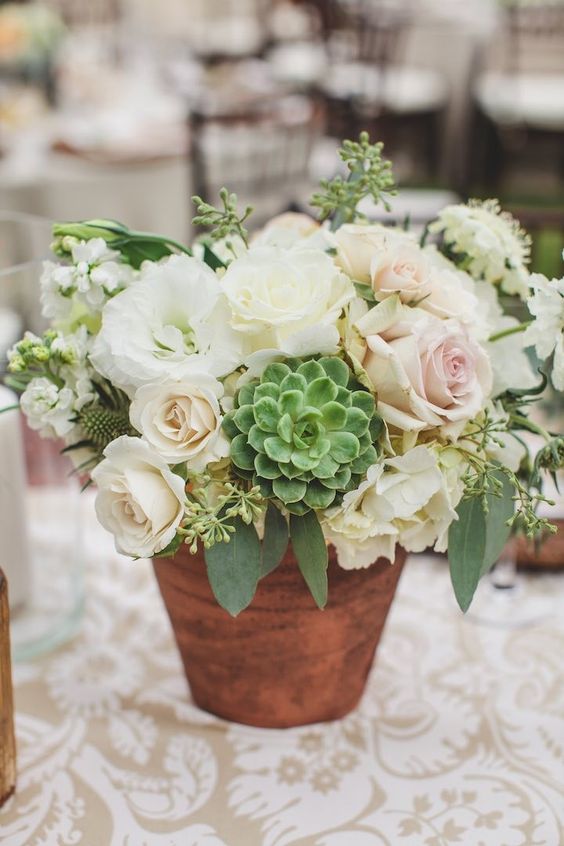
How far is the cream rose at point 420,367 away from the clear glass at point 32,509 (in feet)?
1.05

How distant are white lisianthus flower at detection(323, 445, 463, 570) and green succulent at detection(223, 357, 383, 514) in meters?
0.01

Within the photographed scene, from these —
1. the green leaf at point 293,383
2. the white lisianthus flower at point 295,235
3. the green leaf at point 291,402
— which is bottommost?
the green leaf at point 291,402

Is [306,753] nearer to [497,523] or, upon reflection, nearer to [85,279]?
[497,523]

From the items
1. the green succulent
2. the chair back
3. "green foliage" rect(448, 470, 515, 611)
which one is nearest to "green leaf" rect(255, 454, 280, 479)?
the green succulent

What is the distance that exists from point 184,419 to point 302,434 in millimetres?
77

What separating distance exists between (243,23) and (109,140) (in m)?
3.65

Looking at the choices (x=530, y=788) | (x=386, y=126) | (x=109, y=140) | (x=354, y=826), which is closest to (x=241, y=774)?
(x=354, y=826)

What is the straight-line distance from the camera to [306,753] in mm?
750

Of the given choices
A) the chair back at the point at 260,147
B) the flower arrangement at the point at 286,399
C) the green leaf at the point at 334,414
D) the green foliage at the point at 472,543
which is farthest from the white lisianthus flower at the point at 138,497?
the chair back at the point at 260,147

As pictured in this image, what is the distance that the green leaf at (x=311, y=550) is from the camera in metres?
0.60

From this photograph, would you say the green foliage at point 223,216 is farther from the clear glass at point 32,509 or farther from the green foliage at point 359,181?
the clear glass at point 32,509

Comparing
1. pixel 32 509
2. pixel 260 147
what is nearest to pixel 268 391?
pixel 32 509

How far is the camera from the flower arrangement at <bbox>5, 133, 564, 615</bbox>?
57 cm

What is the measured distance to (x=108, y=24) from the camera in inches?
203
